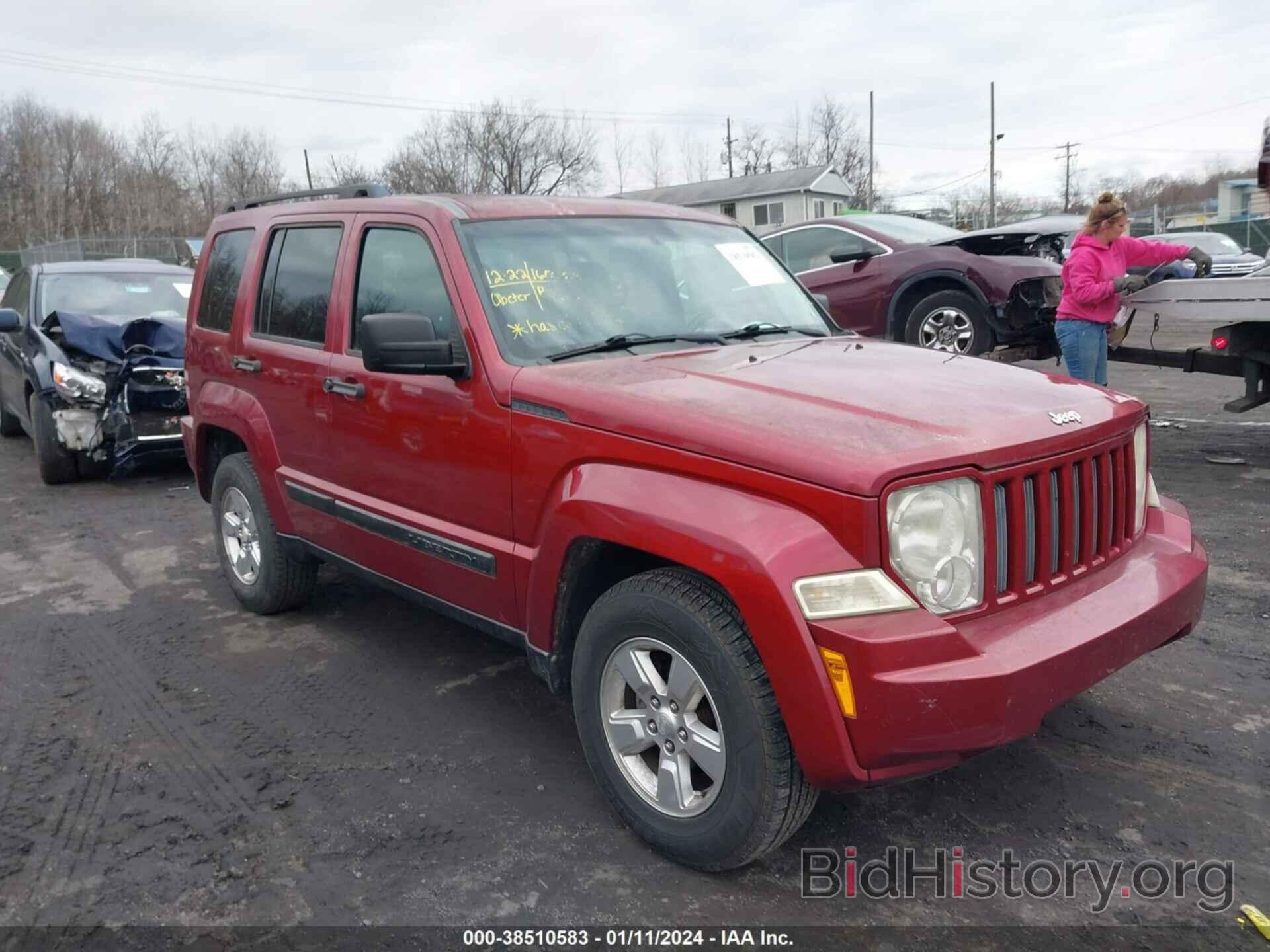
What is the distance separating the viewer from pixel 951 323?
8.77 m

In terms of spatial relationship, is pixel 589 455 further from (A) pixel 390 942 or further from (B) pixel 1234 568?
(B) pixel 1234 568

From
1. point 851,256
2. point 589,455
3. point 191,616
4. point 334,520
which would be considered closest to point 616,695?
point 589,455

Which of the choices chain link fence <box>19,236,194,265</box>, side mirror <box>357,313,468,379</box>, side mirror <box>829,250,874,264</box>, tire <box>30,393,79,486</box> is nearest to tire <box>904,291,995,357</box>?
side mirror <box>829,250,874,264</box>

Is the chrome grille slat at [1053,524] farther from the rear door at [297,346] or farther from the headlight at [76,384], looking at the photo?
the headlight at [76,384]

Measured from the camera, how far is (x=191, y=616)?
522cm

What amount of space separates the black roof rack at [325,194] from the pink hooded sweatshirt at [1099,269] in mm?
4866

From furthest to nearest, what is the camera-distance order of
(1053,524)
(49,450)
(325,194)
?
(49,450) < (325,194) < (1053,524)

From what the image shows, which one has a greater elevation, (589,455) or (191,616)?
(589,455)

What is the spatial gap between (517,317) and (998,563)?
178 cm

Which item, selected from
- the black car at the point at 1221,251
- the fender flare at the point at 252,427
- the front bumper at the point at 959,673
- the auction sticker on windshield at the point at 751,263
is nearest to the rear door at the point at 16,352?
the fender flare at the point at 252,427

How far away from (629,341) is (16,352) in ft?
25.1

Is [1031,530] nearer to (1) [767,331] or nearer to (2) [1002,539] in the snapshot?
(2) [1002,539]

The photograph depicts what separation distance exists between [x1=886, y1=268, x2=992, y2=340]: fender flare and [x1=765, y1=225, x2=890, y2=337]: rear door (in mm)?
102

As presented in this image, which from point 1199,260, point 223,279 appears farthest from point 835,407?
point 1199,260
